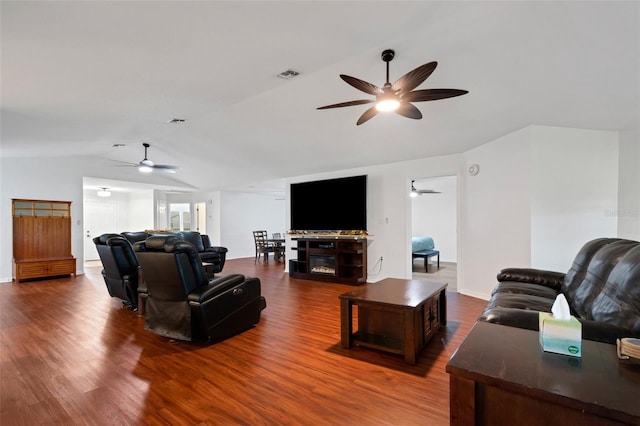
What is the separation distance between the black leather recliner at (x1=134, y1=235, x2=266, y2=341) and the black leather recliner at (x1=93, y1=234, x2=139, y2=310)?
128 centimetres

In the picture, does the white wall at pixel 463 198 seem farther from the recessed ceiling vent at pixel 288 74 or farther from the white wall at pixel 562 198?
the recessed ceiling vent at pixel 288 74

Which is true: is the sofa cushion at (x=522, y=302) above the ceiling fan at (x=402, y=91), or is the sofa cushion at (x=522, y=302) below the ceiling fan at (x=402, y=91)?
below

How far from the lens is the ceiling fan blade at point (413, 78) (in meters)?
2.04

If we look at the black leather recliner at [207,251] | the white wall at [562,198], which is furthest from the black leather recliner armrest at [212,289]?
the black leather recliner at [207,251]

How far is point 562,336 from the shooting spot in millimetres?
1248

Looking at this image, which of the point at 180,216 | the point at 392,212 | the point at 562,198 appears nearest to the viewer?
the point at 562,198

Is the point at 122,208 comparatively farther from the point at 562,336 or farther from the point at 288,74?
the point at 562,336

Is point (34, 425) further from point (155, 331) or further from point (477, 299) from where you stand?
point (477, 299)

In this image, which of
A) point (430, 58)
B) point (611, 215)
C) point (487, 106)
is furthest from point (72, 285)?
point (611, 215)

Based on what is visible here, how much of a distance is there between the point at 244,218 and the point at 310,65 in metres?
8.49

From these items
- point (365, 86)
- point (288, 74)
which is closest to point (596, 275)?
point (365, 86)

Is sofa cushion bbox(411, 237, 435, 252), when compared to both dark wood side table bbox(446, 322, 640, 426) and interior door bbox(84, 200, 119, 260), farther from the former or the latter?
interior door bbox(84, 200, 119, 260)

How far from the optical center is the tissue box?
123cm

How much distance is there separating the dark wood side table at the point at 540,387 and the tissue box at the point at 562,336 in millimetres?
34
